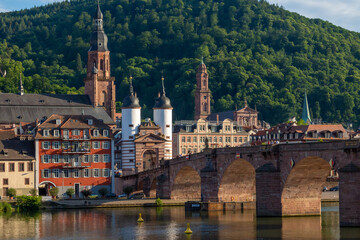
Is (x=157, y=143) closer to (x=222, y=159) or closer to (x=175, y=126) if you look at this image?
(x=222, y=159)

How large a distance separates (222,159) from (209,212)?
20.1ft

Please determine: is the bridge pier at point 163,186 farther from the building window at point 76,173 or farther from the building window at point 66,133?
the building window at point 66,133

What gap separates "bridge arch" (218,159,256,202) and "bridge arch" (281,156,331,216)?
12370 millimetres

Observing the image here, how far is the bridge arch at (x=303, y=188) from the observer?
3433 inches

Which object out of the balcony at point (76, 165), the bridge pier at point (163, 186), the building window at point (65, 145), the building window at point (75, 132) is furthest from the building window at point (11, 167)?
the bridge pier at point (163, 186)

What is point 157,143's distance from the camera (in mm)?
142500

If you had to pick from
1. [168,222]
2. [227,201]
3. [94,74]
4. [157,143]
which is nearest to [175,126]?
[94,74]

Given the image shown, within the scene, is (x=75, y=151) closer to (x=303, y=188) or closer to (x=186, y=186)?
(x=186, y=186)

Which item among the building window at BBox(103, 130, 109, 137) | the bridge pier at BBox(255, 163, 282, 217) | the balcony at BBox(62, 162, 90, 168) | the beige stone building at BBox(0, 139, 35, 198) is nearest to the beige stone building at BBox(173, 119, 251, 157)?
the building window at BBox(103, 130, 109, 137)

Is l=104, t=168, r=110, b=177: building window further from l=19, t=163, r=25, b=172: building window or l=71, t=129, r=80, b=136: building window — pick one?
l=19, t=163, r=25, b=172: building window

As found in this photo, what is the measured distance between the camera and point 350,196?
249ft

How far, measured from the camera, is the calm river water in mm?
79869

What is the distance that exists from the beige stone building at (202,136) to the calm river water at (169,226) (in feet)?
276

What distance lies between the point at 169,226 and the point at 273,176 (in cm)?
1126
